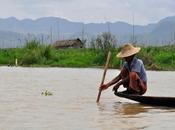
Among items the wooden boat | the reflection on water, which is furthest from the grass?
the wooden boat

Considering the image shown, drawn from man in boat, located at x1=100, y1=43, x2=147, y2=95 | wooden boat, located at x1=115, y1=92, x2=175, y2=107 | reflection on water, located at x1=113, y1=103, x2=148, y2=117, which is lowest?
reflection on water, located at x1=113, y1=103, x2=148, y2=117

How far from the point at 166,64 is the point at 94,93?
21.9m

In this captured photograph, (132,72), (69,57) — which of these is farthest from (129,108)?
(69,57)

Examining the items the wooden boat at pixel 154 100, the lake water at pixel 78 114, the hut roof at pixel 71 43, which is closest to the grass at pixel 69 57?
the hut roof at pixel 71 43

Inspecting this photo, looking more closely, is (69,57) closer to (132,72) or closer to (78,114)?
(132,72)

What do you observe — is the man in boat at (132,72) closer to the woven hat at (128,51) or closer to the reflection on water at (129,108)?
the woven hat at (128,51)

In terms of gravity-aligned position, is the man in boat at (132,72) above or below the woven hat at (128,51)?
below

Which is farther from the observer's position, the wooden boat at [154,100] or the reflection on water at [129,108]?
the wooden boat at [154,100]

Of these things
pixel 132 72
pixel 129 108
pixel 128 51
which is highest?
pixel 128 51

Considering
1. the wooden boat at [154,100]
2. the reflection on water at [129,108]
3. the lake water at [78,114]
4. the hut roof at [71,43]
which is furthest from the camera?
the hut roof at [71,43]

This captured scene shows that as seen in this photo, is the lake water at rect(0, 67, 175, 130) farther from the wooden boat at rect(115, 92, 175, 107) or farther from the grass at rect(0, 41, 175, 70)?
the grass at rect(0, 41, 175, 70)

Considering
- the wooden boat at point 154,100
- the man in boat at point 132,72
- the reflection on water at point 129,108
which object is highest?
the man in boat at point 132,72

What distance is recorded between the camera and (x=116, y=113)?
9.93 metres

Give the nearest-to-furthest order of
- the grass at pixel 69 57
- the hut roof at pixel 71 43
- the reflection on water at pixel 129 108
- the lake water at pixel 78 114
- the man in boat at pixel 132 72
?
1. the lake water at pixel 78 114
2. the reflection on water at pixel 129 108
3. the man in boat at pixel 132 72
4. the grass at pixel 69 57
5. the hut roof at pixel 71 43
